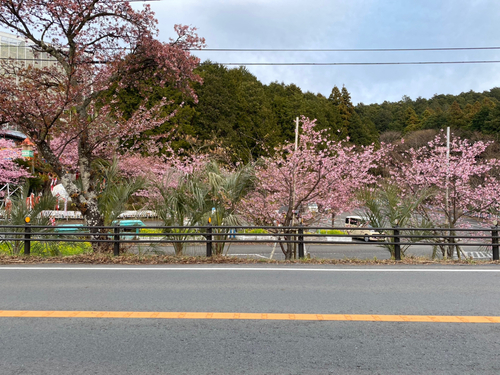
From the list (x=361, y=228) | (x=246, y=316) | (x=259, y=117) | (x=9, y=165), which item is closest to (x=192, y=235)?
(x=361, y=228)

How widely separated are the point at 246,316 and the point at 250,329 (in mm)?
487

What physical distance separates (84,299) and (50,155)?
21.7 feet

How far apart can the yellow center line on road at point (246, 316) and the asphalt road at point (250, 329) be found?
0.45ft

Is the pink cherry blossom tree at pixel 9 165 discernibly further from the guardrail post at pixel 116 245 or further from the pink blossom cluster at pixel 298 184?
the guardrail post at pixel 116 245

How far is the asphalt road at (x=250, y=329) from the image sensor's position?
12.4 ft

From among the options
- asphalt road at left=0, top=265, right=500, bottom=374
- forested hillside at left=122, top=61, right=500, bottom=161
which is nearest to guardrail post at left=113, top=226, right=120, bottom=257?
asphalt road at left=0, top=265, right=500, bottom=374

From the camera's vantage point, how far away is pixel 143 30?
38.8 ft

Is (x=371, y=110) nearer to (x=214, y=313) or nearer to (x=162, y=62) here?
(x=162, y=62)

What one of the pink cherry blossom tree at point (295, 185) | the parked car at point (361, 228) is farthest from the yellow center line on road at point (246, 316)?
the pink cherry blossom tree at point (295, 185)

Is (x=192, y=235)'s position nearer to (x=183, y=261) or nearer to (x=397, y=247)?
(x=183, y=261)

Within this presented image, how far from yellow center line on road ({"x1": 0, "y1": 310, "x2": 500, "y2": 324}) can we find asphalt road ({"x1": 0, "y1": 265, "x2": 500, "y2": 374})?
0.45ft

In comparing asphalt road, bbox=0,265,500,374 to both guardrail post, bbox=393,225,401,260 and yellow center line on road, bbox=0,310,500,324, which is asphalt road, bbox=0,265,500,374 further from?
guardrail post, bbox=393,225,401,260

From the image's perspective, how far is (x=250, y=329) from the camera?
4695 millimetres

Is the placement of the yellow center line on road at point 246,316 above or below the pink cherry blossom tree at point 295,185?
below
